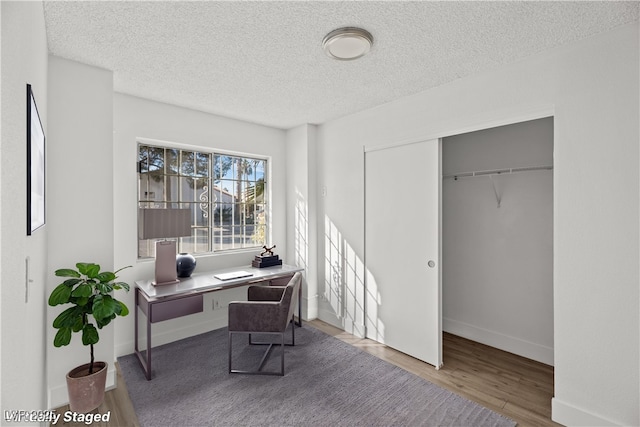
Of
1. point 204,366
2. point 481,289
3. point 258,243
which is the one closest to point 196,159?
point 258,243

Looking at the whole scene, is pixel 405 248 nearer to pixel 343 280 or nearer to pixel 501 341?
pixel 343 280

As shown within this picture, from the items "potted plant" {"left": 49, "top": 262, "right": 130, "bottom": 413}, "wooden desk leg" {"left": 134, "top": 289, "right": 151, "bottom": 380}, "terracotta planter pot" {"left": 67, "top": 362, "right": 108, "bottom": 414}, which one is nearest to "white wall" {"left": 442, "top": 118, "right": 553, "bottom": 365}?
"wooden desk leg" {"left": 134, "top": 289, "right": 151, "bottom": 380}

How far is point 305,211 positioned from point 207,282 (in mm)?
1509

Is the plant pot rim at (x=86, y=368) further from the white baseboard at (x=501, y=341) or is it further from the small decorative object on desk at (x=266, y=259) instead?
the white baseboard at (x=501, y=341)

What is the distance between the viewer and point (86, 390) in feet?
7.12

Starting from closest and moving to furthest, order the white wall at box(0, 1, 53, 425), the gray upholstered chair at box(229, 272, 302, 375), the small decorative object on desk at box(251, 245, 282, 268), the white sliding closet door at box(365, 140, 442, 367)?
the white wall at box(0, 1, 53, 425) < the gray upholstered chair at box(229, 272, 302, 375) < the white sliding closet door at box(365, 140, 442, 367) < the small decorative object on desk at box(251, 245, 282, 268)

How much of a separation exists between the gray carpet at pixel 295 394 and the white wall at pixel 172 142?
39cm

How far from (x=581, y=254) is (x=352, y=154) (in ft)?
7.44

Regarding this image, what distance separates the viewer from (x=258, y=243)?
13.9ft

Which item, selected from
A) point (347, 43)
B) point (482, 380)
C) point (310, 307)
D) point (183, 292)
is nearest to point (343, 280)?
point (310, 307)

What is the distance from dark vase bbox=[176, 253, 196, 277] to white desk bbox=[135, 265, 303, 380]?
7 cm

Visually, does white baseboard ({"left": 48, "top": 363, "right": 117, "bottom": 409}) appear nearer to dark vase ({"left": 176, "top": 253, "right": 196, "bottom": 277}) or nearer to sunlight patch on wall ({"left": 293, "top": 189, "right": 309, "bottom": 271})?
dark vase ({"left": 176, "top": 253, "right": 196, "bottom": 277})

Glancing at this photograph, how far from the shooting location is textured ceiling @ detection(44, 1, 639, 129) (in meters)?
1.75

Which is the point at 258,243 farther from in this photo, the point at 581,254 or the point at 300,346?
the point at 581,254
